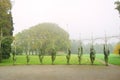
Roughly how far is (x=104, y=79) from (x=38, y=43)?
3154 centimetres

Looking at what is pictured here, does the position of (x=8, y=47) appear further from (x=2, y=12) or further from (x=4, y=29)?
(x=2, y=12)

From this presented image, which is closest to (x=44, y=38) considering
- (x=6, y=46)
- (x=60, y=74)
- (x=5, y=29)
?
(x=6, y=46)

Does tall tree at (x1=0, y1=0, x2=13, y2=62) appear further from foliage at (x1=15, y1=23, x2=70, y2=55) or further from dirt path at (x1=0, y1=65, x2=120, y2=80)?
dirt path at (x1=0, y1=65, x2=120, y2=80)

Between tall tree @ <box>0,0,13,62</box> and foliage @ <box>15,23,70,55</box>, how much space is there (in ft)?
32.9

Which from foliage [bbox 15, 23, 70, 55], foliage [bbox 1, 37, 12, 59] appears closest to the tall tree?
foliage [bbox 1, 37, 12, 59]

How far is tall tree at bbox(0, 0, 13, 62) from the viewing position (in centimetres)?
3165

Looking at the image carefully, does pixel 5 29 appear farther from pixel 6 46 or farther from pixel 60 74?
pixel 60 74

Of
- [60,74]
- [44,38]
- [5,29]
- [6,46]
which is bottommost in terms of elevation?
[60,74]

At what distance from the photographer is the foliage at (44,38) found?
45812 millimetres

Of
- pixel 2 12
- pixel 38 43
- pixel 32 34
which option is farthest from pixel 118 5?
pixel 32 34

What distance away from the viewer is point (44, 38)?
160 feet

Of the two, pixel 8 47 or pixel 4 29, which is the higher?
pixel 4 29

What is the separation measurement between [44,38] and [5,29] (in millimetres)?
16381

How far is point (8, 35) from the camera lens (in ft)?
112
